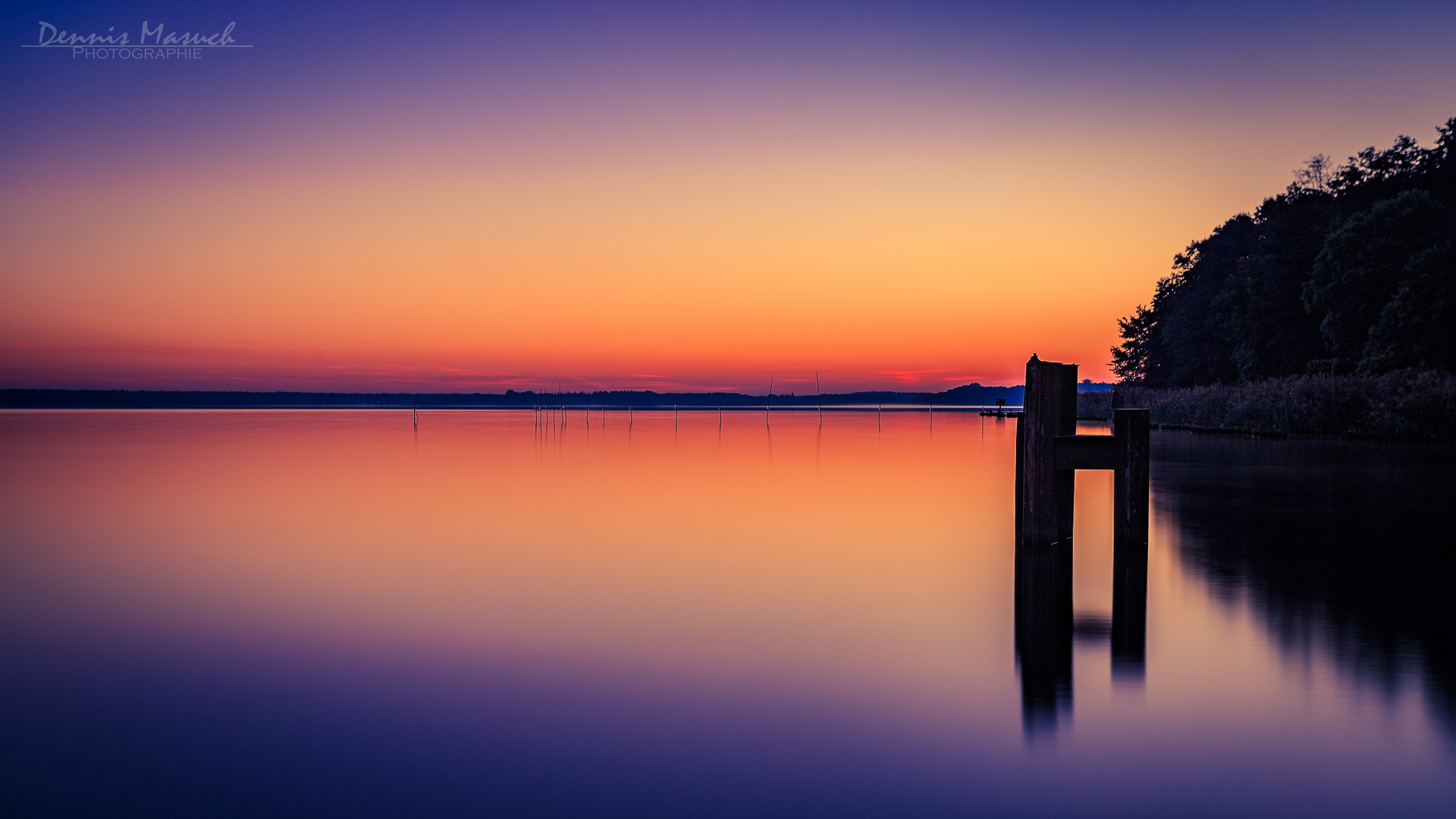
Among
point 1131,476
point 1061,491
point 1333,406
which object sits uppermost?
point 1333,406

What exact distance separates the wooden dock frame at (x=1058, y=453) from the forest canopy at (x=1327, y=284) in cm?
4181

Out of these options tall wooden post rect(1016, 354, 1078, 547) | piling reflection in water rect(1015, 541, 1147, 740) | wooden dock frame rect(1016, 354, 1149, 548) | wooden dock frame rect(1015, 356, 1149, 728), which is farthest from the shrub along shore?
tall wooden post rect(1016, 354, 1078, 547)

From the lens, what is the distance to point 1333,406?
42500 millimetres

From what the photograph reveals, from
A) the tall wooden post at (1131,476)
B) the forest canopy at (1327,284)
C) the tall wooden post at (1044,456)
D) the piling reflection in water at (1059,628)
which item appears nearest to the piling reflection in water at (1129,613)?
the piling reflection in water at (1059,628)

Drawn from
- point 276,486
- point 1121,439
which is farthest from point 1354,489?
point 276,486

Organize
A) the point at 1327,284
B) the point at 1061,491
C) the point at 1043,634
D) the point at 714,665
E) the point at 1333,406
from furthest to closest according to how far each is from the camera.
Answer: the point at 1327,284 < the point at 1333,406 < the point at 1061,491 < the point at 1043,634 < the point at 714,665

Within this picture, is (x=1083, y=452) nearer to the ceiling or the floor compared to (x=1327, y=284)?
nearer to the floor

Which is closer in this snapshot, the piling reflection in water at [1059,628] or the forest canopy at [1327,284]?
the piling reflection in water at [1059,628]

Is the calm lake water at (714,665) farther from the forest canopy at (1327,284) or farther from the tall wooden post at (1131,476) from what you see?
the forest canopy at (1327,284)

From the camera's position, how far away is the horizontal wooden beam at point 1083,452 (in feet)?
34.1

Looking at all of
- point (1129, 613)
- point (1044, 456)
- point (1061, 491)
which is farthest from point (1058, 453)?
point (1129, 613)

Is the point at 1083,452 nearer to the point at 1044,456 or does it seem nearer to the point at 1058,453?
the point at 1058,453

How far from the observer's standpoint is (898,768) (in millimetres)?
5125

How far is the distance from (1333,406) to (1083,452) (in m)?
39.4
